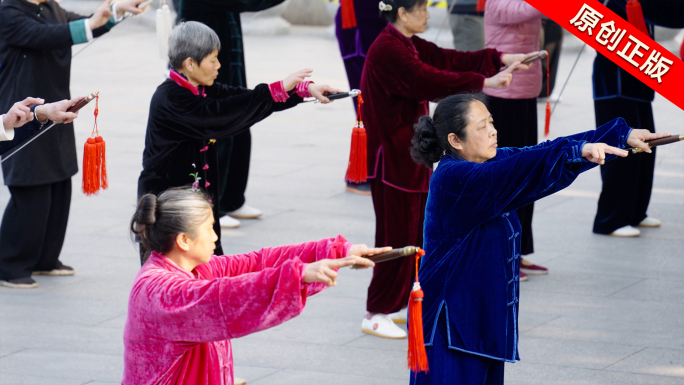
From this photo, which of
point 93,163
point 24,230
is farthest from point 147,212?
point 24,230

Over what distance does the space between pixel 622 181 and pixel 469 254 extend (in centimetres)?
332

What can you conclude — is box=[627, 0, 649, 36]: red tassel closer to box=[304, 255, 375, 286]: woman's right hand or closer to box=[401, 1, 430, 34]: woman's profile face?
box=[401, 1, 430, 34]: woman's profile face

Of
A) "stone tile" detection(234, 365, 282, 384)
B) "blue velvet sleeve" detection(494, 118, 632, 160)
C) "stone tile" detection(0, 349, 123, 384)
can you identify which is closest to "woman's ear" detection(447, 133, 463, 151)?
"blue velvet sleeve" detection(494, 118, 632, 160)

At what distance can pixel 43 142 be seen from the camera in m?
5.04

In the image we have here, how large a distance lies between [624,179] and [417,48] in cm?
219

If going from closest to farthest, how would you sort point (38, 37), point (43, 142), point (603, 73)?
point (38, 37) < point (43, 142) < point (603, 73)

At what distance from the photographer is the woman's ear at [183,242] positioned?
2379 millimetres

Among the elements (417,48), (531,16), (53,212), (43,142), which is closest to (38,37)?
(43,142)

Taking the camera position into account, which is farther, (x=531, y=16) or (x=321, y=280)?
(x=531, y=16)

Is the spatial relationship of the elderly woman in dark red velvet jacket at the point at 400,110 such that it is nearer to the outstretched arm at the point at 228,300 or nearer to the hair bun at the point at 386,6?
the hair bun at the point at 386,6

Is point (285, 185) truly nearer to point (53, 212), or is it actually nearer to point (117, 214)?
point (117, 214)

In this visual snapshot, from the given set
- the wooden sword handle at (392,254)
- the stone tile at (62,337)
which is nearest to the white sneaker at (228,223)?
the stone tile at (62,337)

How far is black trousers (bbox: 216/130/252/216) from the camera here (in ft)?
20.7

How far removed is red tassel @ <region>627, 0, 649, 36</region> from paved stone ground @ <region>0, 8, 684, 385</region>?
4.45 ft
